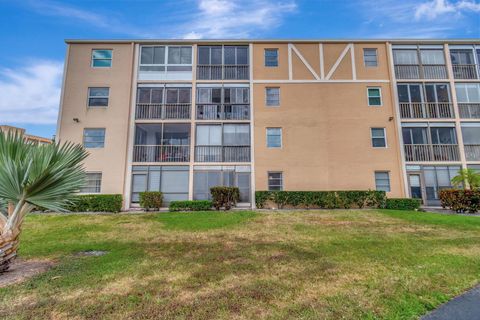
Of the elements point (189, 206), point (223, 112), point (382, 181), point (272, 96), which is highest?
point (272, 96)

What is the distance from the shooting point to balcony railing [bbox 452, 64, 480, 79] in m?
17.8

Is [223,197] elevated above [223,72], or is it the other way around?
[223,72]

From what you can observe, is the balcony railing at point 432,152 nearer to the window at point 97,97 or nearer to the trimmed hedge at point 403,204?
the trimmed hedge at point 403,204

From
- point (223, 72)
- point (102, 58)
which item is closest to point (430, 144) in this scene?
point (223, 72)

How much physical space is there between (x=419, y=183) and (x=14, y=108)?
33.5 metres

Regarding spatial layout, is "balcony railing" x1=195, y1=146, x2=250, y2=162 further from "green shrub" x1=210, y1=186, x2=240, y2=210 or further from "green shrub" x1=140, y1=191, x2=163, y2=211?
"green shrub" x1=140, y1=191, x2=163, y2=211

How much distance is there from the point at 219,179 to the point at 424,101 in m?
15.8

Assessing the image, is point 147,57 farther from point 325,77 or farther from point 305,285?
point 305,285

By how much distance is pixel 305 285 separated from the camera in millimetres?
4203

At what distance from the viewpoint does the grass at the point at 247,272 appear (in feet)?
11.3

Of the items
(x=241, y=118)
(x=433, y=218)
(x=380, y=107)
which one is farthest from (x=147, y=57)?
(x=433, y=218)

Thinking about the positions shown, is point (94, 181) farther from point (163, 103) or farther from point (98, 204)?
point (163, 103)

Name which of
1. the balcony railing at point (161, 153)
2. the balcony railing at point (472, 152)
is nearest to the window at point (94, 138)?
the balcony railing at point (161, 153)

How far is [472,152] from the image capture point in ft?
54.7
